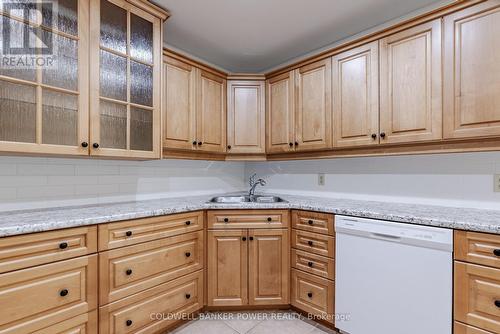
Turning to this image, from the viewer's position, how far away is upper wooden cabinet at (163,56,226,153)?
7.20ft

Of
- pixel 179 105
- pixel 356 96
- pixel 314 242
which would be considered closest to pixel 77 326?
pixel 314 242

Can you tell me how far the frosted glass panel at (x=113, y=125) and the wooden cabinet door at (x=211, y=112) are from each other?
28.7 inches

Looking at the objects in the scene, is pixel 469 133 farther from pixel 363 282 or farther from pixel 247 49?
pixel 247 49

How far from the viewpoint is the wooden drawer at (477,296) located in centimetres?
129

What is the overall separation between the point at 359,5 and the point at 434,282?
192 centimetres

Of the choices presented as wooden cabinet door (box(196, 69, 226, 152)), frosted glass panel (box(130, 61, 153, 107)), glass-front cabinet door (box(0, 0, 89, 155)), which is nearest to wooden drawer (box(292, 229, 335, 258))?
wooden cabinet door (box(196, 69, 226, 152))

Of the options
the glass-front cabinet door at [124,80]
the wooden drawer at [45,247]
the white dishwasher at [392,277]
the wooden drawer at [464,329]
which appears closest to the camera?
the wooden drawer at [45,247]

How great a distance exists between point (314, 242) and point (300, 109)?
1.19 meters

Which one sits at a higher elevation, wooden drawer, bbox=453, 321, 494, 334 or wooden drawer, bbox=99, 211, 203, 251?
wooden drawer, bbox=99, 211, 203, 251

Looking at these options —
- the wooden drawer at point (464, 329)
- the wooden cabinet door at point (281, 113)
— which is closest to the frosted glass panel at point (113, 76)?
the wooden cabinet door at point (281, 113)

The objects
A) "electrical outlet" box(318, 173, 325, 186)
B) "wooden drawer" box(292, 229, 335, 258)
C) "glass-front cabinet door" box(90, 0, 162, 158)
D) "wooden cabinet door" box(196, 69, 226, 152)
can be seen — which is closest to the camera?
"glass-front cabinet door" box(90, 0, 162, 158)

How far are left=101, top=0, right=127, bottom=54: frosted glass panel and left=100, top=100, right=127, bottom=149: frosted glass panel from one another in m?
0.39

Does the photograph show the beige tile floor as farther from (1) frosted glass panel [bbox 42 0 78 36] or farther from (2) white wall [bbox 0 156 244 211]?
(1) frosted glass panel [bbox 42 0 78 36]

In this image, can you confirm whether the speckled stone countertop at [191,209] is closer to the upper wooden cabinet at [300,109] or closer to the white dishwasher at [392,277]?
the white dishwasher at [392,277]
